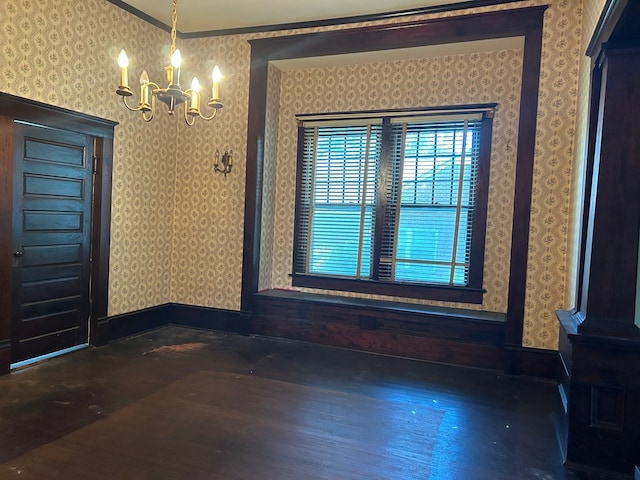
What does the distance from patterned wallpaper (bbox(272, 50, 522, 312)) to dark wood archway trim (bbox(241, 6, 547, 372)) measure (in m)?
0.41

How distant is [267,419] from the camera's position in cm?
308

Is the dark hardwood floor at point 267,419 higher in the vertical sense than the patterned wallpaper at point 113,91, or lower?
lower

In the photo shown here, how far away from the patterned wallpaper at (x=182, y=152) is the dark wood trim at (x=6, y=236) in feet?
1.38

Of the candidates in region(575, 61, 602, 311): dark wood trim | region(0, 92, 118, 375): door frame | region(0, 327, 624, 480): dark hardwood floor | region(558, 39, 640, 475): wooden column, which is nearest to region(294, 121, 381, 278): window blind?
region(0, 327, 624, 480): dark hardwood floor

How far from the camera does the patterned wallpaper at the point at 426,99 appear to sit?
15.2ft

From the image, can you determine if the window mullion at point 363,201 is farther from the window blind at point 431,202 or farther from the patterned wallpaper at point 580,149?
the patterned wallpaper at point 580,149

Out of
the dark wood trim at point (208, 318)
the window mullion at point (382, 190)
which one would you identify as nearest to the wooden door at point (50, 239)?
the dark wood trim at point (208, 318)

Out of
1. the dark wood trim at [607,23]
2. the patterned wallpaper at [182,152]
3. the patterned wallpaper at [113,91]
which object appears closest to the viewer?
the dark wood trim at [607,23]

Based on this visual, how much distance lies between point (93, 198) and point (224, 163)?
1.47 metres

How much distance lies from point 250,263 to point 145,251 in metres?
1.20

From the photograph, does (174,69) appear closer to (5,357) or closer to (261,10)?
(261,10)

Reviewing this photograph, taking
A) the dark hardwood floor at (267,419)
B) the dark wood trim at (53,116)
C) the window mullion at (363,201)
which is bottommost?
the dark hardwood floor at (267,419)

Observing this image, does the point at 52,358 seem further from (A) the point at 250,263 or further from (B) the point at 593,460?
(B) the point at 593,460

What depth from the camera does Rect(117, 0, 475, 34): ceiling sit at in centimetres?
439
